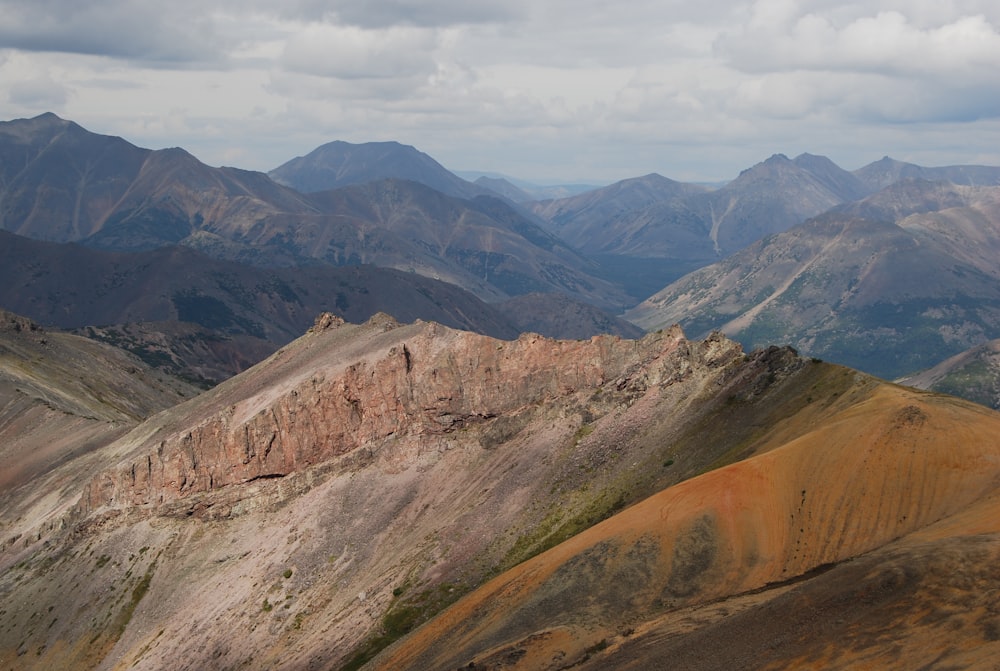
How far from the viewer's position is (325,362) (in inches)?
5753

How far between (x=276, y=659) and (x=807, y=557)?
2289 inches

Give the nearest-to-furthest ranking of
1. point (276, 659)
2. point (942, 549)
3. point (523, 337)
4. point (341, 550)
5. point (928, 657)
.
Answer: point (928, 657), point (942, 549), point (276, 659), point (341, 550), point (523, 337)

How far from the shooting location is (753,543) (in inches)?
3184

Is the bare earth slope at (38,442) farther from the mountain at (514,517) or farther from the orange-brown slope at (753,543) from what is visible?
the orange-brown slope at (753,543)

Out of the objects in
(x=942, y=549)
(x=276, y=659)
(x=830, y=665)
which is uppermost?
(x=942, y=549)

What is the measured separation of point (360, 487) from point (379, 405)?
1265 centimetres

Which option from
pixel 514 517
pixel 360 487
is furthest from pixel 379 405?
pixel 514 517

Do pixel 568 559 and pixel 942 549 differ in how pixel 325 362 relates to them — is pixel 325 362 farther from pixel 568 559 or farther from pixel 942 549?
pixel 942 549

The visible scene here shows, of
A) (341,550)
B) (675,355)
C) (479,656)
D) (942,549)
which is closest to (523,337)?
(675,355)

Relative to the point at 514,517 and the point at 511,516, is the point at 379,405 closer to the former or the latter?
the point at 511,516

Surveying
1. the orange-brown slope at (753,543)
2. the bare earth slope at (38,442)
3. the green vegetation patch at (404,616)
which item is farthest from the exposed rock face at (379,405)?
the orange-brown slope at (753,543)

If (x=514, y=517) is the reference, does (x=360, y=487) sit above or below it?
below

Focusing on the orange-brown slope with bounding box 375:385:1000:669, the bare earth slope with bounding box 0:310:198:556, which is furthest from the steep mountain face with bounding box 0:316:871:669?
the orange-brown slope with bounding box 375:385:1000:669

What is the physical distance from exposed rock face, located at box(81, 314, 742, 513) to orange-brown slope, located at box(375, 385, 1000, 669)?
38691mm
